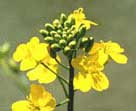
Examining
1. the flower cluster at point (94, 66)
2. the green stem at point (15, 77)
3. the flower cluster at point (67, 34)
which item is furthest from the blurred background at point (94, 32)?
the flower cluster at point (94, 66)

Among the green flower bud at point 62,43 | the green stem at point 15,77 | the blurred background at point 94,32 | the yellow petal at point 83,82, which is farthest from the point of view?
the blurred background at point 94,32

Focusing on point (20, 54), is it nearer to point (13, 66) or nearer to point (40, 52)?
point (40, 52)

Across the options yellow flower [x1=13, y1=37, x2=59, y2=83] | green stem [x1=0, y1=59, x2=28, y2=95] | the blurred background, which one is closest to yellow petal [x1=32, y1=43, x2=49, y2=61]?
yellow flower [x1=13, y1=37, x2=59, y2=83]

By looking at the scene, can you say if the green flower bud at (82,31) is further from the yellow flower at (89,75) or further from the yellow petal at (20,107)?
the yellow petal at (20,107)

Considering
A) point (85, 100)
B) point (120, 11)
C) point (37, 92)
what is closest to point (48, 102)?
point (37, 92)

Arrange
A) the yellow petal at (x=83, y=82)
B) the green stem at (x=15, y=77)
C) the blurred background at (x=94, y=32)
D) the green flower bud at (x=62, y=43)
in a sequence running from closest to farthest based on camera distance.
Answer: the yellow petal at (x=83, y=82)
the green flower bud at (x=62, y=43)
the green stem at (x=15, y=77)
the blurred background at (x=94, y=32)

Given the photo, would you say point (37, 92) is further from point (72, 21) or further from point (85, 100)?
point (85, 100)
